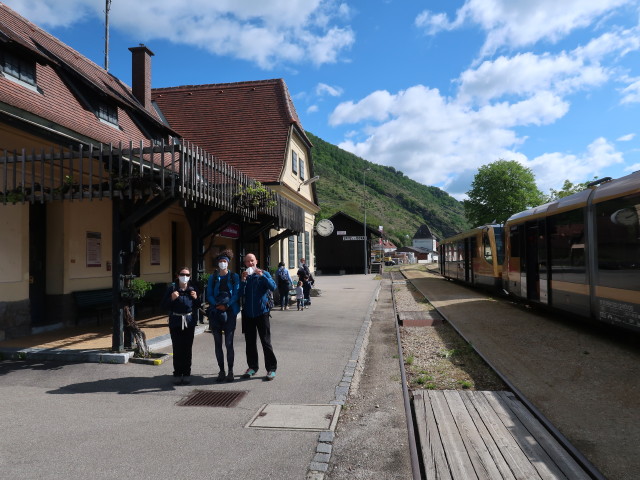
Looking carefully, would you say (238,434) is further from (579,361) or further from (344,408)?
(579,361)

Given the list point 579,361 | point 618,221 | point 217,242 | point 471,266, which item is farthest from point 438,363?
point 471,266

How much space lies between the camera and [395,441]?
4371mm

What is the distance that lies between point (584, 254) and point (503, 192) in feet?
179

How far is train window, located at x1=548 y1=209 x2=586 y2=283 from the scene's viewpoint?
31.5 ft

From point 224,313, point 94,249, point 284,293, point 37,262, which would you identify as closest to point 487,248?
point 284,293

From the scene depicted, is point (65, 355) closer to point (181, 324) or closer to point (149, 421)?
point (181, 324)

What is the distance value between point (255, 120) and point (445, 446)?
18.9m

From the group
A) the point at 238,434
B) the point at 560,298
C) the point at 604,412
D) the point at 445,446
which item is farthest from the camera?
the point at 560,298

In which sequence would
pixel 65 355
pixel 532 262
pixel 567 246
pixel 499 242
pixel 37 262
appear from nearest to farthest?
pixel 65 355, pixel 37 262, pixel 567 246, pixel 532 262, pixel 499 242

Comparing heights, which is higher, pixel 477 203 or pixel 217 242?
pixel 477 203

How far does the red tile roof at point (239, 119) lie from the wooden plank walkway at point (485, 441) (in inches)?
553

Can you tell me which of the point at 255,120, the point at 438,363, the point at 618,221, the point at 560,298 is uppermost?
the point at 255,120

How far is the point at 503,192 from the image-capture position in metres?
60.3

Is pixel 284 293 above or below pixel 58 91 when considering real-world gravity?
below
